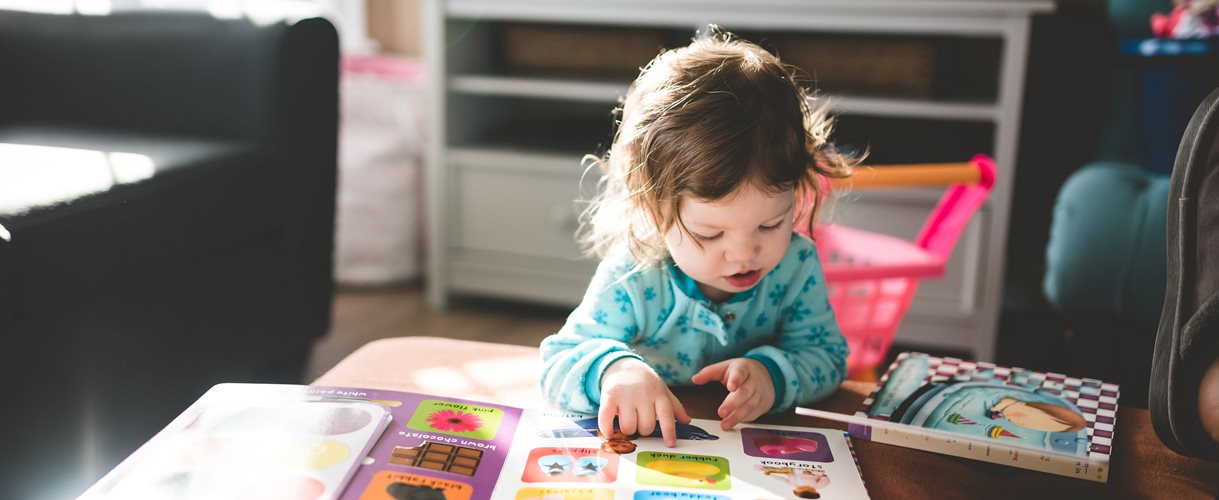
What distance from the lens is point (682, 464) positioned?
1.87 feet

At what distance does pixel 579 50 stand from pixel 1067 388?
1465 millimetres

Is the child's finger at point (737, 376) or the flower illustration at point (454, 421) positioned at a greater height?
the child's finger at point (737, 376)

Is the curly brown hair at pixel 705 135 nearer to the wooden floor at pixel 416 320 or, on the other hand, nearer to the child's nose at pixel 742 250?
the child's nose at pixel 742 250

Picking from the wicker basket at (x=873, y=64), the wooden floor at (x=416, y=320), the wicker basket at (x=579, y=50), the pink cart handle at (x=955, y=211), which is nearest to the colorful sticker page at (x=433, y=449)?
the pink cart handle at (x=955, y=211)

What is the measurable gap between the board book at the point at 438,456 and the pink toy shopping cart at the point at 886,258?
1.95ft

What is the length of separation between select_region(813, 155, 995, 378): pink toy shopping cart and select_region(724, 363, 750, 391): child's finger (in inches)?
19.7

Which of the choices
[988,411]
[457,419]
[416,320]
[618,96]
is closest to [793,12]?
[618,96]

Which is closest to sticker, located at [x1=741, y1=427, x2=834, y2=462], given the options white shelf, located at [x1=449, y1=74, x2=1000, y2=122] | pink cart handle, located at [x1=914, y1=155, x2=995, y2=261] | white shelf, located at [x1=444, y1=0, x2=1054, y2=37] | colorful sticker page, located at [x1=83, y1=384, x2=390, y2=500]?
colorful sticker page, located at [x1=83, y1=384, x2=390, y2=500]

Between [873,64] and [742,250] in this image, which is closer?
[742,250]

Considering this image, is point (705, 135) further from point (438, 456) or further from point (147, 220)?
point (147, 220)

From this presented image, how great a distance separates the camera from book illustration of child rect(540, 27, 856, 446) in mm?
657

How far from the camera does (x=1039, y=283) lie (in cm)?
210

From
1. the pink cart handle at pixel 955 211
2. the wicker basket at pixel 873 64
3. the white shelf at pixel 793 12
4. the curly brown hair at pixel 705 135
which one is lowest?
the pink cart handle at pixel 955 211

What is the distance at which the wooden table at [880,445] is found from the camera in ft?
1.89
